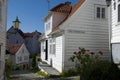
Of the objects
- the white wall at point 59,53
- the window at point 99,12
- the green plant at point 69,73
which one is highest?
the window at point 99,12

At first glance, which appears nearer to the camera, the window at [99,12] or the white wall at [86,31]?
the white wall at [86,31]

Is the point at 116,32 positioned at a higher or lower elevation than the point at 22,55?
higher

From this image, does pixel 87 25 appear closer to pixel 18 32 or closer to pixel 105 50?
pixel 105 50

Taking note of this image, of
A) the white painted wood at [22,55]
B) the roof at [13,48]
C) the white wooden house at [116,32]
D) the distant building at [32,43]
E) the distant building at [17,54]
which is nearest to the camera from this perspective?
the white wooden house at [116,32]

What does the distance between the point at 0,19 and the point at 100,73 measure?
7.73 meters

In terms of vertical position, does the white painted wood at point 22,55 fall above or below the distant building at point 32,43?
below

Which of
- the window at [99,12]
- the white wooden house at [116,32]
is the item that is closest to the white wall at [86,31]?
the window at [99,12]

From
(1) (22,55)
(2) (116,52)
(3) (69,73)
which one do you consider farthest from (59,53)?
(1) (22,55)

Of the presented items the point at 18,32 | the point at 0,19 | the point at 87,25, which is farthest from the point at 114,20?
the point at 18,32

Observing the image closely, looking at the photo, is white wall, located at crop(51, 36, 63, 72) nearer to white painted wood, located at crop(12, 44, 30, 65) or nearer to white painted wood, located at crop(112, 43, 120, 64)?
white painted wood, located at crop(112, 43, 120, 64)

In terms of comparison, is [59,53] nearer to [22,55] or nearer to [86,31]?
[86,31]

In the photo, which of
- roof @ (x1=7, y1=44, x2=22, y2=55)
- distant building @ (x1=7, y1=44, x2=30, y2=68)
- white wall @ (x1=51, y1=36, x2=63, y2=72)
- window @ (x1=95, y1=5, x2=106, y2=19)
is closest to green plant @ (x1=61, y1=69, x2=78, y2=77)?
white wall @ (x1=51, y1=36, x2=63, y2=72)

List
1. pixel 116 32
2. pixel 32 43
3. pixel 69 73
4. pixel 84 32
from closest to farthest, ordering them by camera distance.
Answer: pixel 116 32 < pixel 69 73 < pixel 84 32 < pixel 32 43

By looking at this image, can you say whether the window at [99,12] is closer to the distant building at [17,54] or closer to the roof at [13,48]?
the distant building at [17,54]
